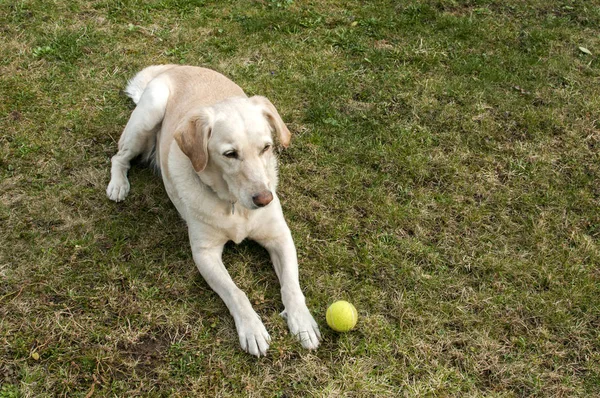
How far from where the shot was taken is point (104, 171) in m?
4.32

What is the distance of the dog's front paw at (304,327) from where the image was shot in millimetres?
3124

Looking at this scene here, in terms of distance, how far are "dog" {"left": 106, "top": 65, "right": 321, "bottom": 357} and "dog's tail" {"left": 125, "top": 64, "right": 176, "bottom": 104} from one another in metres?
0.72

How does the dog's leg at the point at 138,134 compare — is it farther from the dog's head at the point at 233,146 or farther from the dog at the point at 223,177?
the dog's head at the point at 233,146

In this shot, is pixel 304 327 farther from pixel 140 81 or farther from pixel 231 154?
pixel 140 81

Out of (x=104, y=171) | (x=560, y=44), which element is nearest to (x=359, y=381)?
(x=104, y=171)

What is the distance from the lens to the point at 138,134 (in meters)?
4.20

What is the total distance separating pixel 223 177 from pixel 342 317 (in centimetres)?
112

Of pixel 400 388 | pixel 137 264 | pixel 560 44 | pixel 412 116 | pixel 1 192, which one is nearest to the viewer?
pixel 400 388

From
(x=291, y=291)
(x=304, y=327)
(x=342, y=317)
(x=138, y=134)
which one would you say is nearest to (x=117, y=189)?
(x=138, y=134)

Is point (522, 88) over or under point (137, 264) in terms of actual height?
over

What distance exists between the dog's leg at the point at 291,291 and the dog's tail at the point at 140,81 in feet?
7.04

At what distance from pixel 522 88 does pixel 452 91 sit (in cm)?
71

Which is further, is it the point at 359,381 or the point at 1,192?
the point at 1,192

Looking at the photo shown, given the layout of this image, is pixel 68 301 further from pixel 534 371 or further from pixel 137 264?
pixel 534 371
